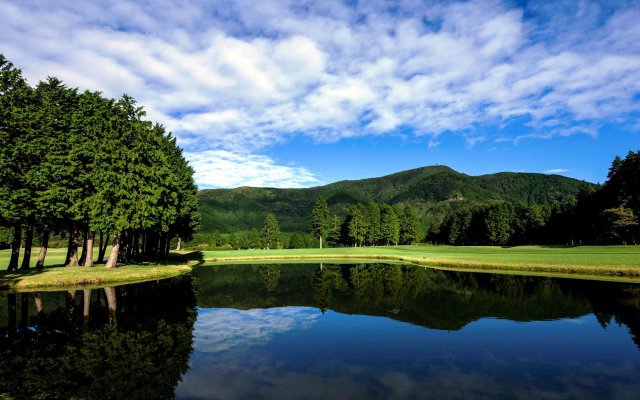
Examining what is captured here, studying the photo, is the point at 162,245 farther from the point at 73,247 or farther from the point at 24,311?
the point at 24,311

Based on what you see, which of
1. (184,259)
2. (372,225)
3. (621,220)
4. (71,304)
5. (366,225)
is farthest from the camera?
(372,225)

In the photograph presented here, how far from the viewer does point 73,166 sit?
118 ft

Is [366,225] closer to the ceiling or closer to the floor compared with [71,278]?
closer to the ceiling

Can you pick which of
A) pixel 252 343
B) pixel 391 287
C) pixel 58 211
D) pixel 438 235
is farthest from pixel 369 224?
pixel 252 343

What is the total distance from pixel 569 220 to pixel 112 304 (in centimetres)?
12669

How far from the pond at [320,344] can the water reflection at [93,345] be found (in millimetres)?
76

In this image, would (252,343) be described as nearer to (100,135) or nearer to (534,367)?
(534,367)

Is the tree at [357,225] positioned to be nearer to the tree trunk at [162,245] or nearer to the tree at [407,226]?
the tree at [407,226]

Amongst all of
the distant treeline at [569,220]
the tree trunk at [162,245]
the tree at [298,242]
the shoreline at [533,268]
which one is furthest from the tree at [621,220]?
the tree at [298,242]

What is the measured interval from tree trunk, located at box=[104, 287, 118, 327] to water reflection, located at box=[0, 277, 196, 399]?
0.18 ft

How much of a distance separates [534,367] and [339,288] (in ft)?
72.1

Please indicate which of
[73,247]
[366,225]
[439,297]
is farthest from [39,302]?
[366,225]

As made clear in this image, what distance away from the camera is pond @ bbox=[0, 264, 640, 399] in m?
12.0

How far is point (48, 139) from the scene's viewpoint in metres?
35.1
